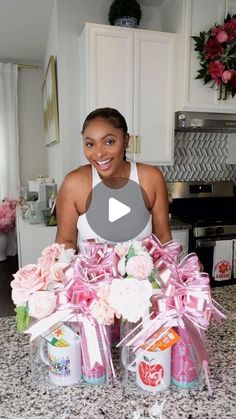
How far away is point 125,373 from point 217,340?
32cm

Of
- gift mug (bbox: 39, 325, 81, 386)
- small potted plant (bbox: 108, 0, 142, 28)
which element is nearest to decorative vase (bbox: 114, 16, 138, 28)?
small potted plant (bbox: 108, 0, 142, 28)

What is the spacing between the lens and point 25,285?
666 mm

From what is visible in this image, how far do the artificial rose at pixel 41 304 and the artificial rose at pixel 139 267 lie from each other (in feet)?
0.53

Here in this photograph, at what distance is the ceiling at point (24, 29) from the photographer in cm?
265

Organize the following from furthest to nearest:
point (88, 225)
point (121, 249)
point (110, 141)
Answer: point (88, 225)
point (110, 141)
point (121, 249)

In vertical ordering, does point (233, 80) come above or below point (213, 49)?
below

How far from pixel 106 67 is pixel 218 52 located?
78 cm

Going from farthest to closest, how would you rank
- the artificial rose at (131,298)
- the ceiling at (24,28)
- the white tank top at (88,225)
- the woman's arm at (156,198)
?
the ceiling at (24,28)
the woman's arm at (156,198)
the white tank top at (88,225)
the artificial rose at (131,298)

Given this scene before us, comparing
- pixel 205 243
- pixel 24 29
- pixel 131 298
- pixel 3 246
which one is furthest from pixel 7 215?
pixel 131 298

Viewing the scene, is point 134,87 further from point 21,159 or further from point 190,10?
point 21,159
